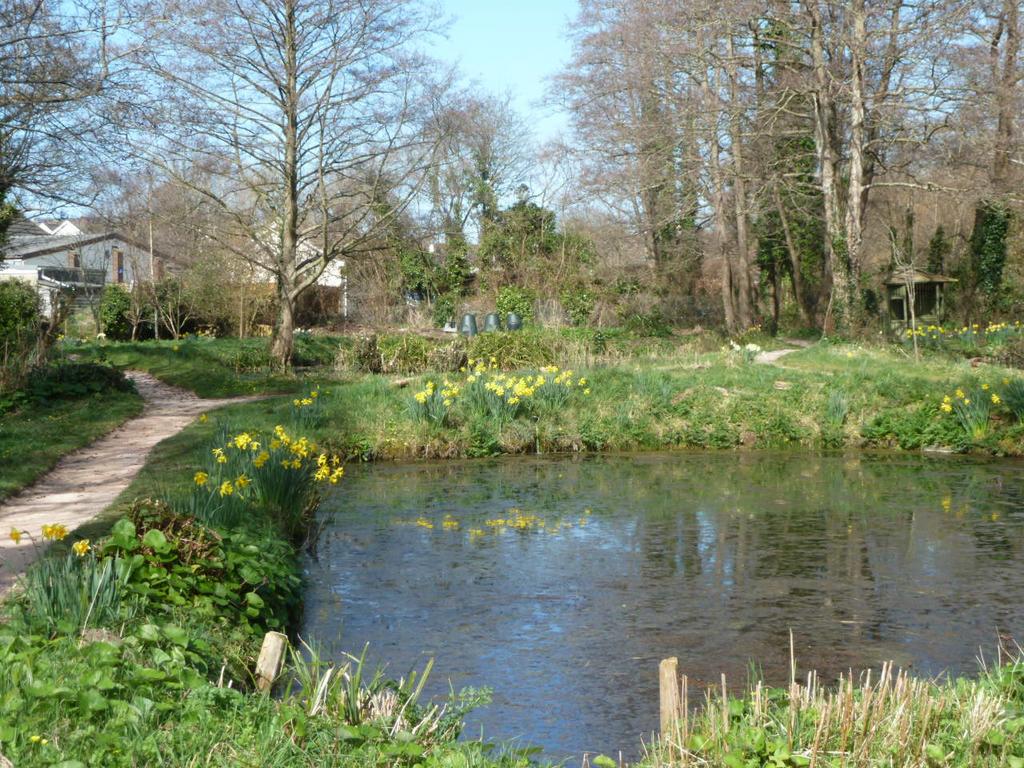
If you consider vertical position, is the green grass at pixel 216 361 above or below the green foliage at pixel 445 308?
below

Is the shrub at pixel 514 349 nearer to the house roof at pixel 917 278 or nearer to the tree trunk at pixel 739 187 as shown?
the tree trunk at pixel 739 187

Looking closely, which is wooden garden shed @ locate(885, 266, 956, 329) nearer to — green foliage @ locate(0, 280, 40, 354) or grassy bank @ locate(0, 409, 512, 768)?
green foliage @ locate(0, 280, 40, 354)

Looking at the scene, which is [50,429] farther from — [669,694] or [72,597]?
[669,694]

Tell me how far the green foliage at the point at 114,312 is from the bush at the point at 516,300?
10714mm

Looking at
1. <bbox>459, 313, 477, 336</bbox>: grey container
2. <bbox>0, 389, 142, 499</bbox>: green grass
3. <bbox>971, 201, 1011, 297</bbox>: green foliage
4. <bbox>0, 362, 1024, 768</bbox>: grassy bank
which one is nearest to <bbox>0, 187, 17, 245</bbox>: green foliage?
<bbox>0, 389, 142, 499</bbox>: green grass

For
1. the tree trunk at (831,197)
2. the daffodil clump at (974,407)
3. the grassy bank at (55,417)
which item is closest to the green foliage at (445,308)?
the tree trunk at (831,197)

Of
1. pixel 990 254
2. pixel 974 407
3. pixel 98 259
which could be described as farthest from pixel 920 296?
pixel 98 259

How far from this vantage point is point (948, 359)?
1881cm

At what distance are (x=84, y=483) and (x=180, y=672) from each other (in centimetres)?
587

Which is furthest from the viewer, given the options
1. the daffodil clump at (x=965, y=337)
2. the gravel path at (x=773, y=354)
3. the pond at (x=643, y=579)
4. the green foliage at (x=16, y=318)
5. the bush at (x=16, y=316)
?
Result: the daffodil clump at (x=965, y=337)

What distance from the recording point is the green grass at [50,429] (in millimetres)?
10195

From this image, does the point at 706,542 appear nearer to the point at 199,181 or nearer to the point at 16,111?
the point at 16,111

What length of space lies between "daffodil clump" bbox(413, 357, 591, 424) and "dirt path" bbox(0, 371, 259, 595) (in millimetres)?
3133

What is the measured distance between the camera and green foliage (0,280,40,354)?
15734 millimetres
